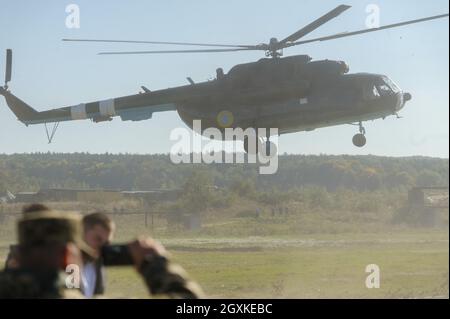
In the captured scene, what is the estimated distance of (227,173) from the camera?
78.7ft

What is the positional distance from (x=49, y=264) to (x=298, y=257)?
14.8m

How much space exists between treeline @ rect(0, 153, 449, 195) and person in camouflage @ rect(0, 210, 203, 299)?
1898 centimetres

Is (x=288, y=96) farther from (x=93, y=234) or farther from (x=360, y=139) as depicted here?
(x=93, y=234)

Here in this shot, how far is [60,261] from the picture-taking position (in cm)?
243

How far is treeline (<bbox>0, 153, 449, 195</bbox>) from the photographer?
2200 cm

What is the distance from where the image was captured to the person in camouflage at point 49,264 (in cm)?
241

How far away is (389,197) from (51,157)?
11.6 meters

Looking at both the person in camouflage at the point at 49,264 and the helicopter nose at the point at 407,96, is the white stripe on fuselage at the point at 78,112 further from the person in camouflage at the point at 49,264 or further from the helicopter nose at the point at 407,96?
the person in camouflage at the point at 49,264

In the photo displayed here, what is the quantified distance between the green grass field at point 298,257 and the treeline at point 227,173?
4.58 feet

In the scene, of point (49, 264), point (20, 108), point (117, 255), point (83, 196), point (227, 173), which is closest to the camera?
point (49, 264)

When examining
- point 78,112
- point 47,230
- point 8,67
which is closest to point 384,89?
point 78,112

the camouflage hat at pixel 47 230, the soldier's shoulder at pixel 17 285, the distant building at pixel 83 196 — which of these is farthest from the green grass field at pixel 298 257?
the camouflage hat at pixel 47 230
